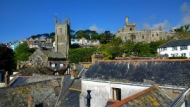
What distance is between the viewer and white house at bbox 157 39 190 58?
175 feet

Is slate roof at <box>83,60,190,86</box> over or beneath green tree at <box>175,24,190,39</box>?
beneath

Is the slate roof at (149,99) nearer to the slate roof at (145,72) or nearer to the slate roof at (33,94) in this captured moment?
the slate roof at (145,72)

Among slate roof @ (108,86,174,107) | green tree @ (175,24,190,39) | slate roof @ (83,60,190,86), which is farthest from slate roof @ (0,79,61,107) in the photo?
green tree @ (175,24,190,39)

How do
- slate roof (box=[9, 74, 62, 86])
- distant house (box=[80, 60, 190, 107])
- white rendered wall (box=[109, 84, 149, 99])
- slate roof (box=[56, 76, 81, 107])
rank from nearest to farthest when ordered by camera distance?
distant house (box=[80, 60, 190, 107])
white rendered wall (box=[109, 84, 149, 99])
slate roof (box=[56, 76, 81, 107])
slate roof (box=[9, 74, 62, 86])

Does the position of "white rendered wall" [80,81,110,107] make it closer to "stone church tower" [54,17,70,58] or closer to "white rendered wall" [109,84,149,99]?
"white rendered wall" [109,84,149,99]

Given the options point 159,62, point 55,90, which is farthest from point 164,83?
point 55,90

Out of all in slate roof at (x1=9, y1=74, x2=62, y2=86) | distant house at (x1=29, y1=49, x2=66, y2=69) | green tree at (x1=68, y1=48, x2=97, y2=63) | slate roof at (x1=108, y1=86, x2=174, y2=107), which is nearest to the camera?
slate roof at (x1=108, y1=86, x2=174, y2=107)

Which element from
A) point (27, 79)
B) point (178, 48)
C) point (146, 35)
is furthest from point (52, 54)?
point (27, 79)

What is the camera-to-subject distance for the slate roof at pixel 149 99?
443 inches

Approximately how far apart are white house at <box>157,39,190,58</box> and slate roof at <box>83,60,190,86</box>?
4322 centimetres

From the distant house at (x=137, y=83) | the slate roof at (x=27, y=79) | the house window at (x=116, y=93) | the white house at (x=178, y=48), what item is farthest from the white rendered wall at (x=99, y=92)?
the white house at (x=178, y=48)

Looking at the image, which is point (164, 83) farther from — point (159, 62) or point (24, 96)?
point (24, 96)

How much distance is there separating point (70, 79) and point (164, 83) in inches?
474

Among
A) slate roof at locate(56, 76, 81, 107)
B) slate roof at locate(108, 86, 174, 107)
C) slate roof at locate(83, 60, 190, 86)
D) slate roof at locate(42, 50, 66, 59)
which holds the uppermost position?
slate roof at locate(42, 50, 66, 59)
